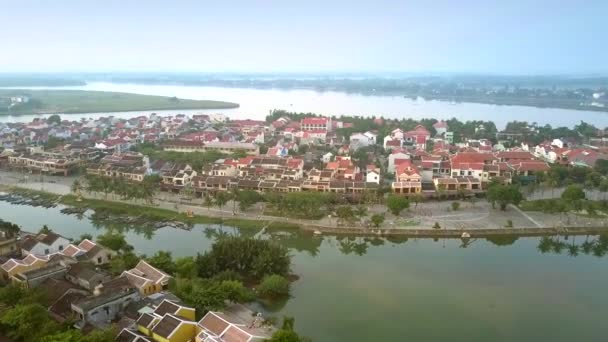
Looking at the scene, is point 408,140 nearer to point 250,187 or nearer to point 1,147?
point 250,187

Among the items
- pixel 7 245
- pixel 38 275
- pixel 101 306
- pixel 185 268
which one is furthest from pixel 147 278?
pixel 7 245

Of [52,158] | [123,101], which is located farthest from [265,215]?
[123,101]

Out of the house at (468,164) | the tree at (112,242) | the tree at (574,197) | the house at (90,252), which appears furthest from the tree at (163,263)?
the house at (468,164)

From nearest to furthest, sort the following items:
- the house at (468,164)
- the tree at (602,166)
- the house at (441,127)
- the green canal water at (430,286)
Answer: the green canal water at (430,286) → the house at (468,164) → the tree at (602,166) → the house at (441,127)

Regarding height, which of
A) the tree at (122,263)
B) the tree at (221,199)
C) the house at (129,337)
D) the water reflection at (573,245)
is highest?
the tree at (221,199)

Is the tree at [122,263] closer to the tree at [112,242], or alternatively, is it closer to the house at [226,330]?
the tree at [112,242]

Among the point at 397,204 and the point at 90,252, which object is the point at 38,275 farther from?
the point at 397,204

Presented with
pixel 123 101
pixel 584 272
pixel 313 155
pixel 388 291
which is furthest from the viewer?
pixel 123 101
